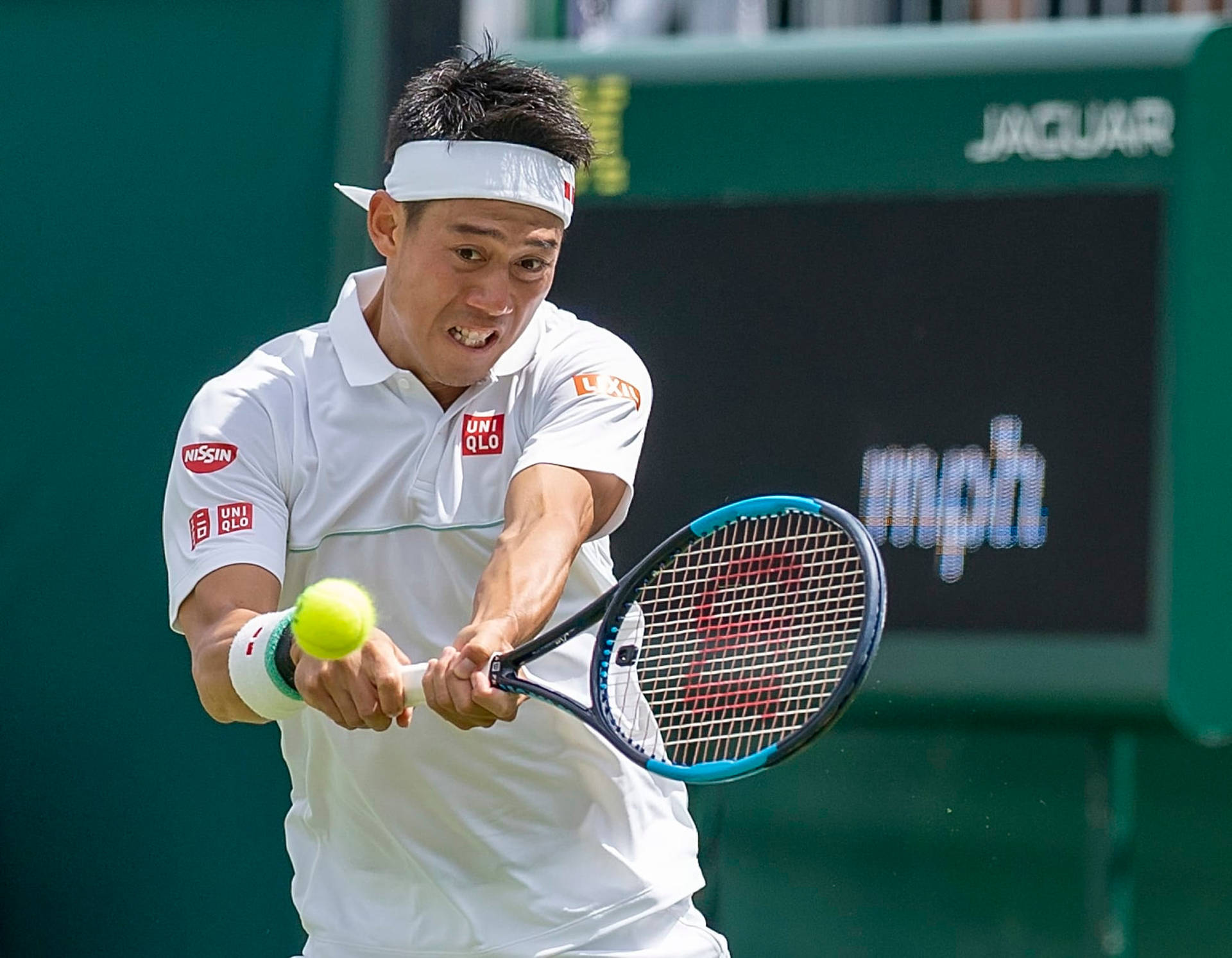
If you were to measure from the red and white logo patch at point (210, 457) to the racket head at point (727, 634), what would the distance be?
1.83ft

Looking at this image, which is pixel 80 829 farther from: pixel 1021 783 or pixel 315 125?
pixel 1021 783

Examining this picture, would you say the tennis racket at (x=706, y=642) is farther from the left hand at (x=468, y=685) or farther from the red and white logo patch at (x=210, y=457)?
the red and white logo patch at (x=210, y=457)

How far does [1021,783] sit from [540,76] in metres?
2.15

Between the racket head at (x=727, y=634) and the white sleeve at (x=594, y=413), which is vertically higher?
the white sleeve at (x=594, y=413)

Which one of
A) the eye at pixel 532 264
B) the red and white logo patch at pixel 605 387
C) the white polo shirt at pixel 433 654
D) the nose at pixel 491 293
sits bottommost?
the white polo shirt at pixel 433 654

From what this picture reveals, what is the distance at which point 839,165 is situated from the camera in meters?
4.74

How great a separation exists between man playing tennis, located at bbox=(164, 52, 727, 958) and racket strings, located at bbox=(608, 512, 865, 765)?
106 mm

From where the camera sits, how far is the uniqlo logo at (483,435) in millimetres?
2984

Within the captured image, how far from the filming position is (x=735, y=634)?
319 centimetres

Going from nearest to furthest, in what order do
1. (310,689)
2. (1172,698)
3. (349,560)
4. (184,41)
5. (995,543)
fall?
1. (310,689)
2. (349,560)
3. (1172,698)
4. (995,543)
5. (184,41)

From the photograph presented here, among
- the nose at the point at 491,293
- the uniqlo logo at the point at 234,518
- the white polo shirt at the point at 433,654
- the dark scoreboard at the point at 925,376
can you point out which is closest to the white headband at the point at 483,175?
the nose at the point at 491,293

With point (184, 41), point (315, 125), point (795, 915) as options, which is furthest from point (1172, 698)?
point (184, 41)

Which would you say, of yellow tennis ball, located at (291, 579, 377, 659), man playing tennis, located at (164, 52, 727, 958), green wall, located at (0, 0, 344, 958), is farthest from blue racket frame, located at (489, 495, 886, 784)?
green wall, located at (0, 0, 344, 958)

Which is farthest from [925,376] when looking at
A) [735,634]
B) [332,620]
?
[332,620]
